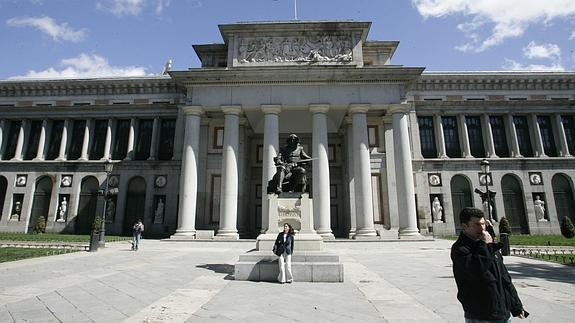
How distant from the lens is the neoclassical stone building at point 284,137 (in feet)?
91.0

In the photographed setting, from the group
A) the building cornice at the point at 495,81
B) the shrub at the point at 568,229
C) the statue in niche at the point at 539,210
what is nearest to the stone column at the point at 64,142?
the building cornice at the point at 495,81

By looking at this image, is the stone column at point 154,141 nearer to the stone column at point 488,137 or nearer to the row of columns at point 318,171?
the row of columns at point 318,171

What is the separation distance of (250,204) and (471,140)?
85.4 feet

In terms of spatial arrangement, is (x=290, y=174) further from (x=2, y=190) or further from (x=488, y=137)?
(x=2, y=190)

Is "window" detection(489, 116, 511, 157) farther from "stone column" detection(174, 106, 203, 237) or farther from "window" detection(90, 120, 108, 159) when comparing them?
"window" detection(90, 120, 108, 159)

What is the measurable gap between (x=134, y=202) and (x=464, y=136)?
37691mm

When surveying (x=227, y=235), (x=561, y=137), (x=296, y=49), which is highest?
(x=296, y=49)

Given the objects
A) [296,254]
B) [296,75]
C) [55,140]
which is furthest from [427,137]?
[55,140]

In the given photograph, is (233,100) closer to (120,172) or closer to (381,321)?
(120,172)

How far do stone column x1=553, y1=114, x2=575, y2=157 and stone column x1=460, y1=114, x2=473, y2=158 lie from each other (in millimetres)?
10308

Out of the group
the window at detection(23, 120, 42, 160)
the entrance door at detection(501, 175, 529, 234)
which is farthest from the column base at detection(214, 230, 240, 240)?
the entrance door at detection(501, 175, 529, 234)

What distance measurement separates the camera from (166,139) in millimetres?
37625

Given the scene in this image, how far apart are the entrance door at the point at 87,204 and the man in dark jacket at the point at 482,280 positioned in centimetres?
4064

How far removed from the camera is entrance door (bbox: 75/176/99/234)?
118ft
